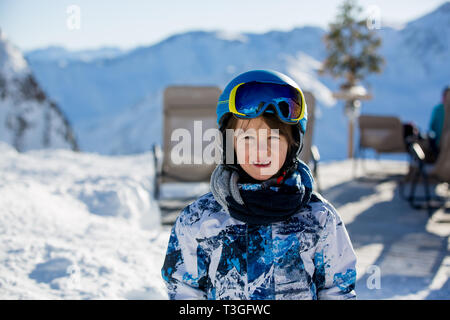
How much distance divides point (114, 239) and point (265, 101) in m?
2.34

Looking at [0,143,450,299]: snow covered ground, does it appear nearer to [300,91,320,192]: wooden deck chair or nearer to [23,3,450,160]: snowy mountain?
[300,91,320,192]: wooden deck chair

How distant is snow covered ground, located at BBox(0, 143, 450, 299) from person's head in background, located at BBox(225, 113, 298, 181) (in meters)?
1.48

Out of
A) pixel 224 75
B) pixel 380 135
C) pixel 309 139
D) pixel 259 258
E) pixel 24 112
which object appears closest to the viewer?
pixel 259 258

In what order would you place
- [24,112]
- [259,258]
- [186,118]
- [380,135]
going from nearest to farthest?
[259,258] < [186,118] < [380,135] < [24,112]

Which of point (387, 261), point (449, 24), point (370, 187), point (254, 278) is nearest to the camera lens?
point (254, 278)

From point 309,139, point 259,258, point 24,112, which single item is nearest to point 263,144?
point 259,258

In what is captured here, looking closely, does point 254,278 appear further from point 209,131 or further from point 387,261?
point 209,131

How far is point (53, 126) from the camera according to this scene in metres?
9.79

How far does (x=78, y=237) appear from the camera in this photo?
3.10m

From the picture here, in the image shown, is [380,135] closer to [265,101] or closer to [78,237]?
[78,237]

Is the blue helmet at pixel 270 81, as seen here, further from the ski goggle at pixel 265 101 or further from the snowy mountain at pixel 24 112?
the snowy mountain at pixel 24 112

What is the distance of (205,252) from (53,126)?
960cm

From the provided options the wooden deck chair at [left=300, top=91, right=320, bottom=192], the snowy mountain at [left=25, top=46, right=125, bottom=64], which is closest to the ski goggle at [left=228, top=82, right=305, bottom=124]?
the wooden deck chair at [left=300, top=91, right=320, bottom=192]
